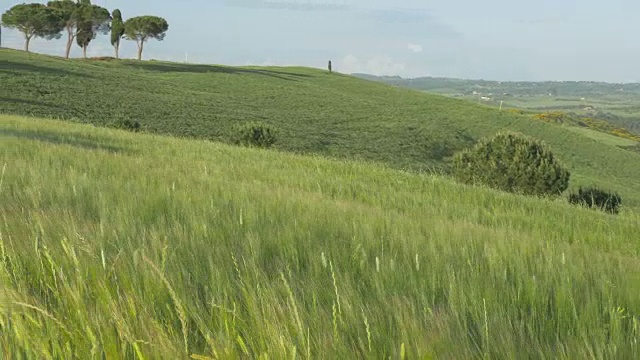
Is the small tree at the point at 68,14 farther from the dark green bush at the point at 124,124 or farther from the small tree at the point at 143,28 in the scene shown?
the dark green bush at the point at 124,124

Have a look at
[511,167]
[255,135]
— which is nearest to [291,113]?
[255,135]

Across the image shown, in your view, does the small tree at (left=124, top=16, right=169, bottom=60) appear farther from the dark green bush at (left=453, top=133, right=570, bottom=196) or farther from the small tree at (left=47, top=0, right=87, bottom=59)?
the dark green bush at (left=453, top=133, right=570, bottom=196)

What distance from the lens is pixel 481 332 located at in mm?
1389

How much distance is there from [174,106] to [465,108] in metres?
45.5

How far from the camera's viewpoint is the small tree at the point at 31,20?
83.2 metres

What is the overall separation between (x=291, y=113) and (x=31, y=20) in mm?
51620

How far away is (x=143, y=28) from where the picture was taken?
10475 cm

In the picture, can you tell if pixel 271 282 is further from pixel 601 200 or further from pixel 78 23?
pixel 78 23

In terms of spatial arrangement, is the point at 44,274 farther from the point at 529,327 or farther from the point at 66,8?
the point at 66,8

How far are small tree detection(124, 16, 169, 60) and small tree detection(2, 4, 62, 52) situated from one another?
18.6m

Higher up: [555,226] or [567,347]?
[567,347]

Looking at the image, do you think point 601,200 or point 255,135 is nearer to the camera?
→ point 601,200

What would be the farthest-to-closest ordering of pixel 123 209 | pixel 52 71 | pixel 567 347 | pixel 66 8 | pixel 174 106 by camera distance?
pixel 66 8
pixel 52 71
pixel 174 106
pixel 123 209
pixel 567 347

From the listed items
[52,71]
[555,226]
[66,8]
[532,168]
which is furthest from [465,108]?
[555,226]
